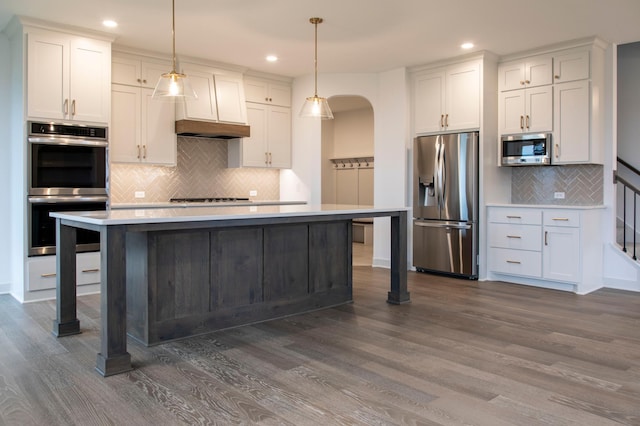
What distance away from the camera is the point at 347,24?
4688 millimetres

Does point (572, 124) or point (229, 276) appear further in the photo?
point (572, 124)

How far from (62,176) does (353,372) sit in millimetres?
3456

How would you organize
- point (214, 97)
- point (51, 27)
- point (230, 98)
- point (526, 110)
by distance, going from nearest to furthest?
point (51, 27), point (526, 110), point (214, 97), point (230, 98)

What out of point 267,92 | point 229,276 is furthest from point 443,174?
point 229,276

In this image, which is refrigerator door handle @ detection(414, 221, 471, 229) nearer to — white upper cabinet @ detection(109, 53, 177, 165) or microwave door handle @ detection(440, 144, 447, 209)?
microwave door handle @ detection(440, 144, 447, 209)

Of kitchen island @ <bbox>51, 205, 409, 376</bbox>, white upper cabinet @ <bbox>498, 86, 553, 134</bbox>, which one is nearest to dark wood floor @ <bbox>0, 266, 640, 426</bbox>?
kitchen island @ <bbox>51, 205, 409, 376</bbox>

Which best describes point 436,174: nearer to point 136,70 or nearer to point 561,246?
point 561,246

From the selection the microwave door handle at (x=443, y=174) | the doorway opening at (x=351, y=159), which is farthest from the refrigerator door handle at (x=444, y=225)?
the doorway opening at (x=351, y=159)

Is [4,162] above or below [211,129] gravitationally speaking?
below

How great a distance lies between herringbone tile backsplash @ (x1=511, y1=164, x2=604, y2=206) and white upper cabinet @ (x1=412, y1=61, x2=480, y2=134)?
96 centimetres

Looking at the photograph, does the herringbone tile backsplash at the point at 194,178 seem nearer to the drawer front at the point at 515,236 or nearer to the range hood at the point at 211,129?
the range hood at the point at 211,129

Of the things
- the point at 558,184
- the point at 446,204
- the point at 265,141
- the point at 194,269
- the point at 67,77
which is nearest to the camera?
the point at 194,269

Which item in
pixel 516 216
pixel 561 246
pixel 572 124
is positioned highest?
pixel 572 124

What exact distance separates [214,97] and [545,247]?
4.12 metres
